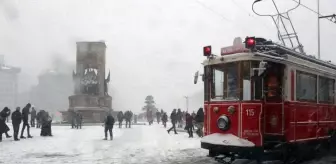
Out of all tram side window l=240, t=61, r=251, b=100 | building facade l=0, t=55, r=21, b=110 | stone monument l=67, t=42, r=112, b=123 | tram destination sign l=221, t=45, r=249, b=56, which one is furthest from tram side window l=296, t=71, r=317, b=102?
building facade l=0, t=55, r=21, b=110

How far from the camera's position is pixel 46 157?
13.0m

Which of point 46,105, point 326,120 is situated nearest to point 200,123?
point 326,120

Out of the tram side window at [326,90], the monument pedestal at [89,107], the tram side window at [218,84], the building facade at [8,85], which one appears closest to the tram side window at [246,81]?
the tram side window at [218,84]

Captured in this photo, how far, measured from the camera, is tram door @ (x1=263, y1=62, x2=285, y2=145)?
10.4 metres

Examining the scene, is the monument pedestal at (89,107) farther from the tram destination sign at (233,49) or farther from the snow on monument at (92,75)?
the tram destination sign at (233,49)

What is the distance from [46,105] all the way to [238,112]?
121 meters

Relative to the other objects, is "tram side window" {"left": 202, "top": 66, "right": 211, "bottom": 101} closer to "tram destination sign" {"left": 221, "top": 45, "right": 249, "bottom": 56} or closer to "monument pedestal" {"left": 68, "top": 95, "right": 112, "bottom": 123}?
"tram destination sign" {"left": 221, "top": 45, "right": 249, "bottom": 56}

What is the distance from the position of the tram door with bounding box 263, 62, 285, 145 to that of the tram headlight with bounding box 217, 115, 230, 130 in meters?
1.02

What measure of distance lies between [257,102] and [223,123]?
1071 mm

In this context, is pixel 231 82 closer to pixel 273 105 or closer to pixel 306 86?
pixel 273 105

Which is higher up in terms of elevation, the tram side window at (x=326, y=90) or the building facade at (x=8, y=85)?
the building facade at (x=8, y=85)

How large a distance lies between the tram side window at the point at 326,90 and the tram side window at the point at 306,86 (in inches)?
18.3

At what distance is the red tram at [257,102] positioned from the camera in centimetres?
1012

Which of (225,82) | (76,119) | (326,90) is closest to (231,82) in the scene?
(225,82)
